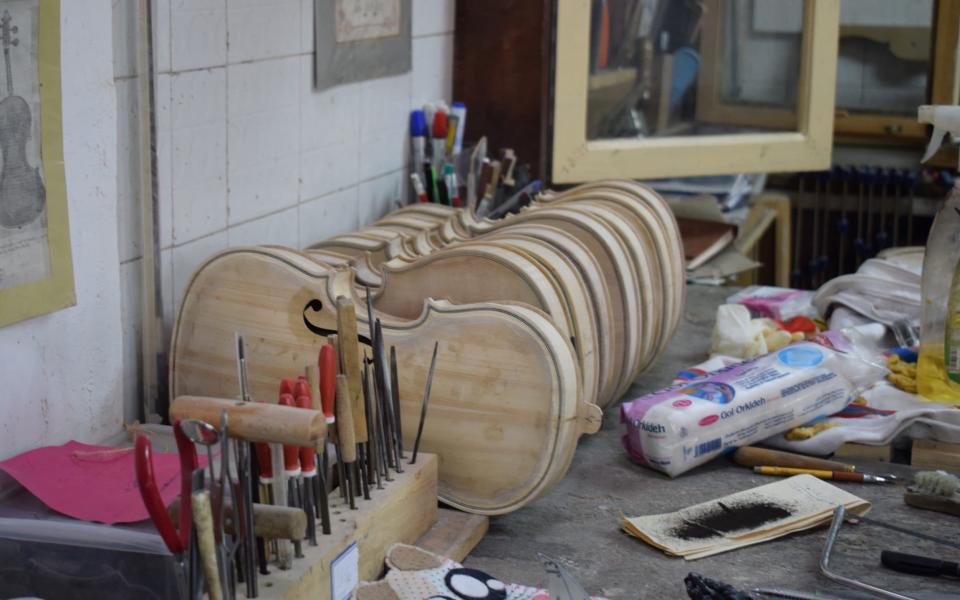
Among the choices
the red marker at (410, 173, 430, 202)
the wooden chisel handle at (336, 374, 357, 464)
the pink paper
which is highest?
the red marker at (410, 173, 430, 202)

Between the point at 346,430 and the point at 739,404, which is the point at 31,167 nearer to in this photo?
the point at 346,430

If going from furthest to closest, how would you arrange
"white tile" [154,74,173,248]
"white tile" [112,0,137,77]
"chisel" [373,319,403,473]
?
1. "white tile" [154,74,173,248]
2. "white tile" [112,0,137,77]
3. "chisel" [373,319,403,473]

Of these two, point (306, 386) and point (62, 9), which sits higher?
point (62, 9)

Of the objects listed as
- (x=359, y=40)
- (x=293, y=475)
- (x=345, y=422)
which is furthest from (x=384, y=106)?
(x=293, y=475)

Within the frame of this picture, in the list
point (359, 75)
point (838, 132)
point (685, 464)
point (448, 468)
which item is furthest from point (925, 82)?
point (448, 468)

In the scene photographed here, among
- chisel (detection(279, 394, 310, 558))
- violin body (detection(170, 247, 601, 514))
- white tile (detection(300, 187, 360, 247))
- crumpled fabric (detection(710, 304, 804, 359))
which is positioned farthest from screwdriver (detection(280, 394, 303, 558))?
crumpled fabric (detection(710, 304, 804, 359))

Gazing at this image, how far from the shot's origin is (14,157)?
4.75 feet

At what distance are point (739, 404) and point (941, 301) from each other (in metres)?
0.43

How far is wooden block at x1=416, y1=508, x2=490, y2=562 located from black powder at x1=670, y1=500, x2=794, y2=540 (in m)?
0.25

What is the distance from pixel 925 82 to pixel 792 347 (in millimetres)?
2466

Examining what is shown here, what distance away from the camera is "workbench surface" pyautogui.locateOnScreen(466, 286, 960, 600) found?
1519 millimetres

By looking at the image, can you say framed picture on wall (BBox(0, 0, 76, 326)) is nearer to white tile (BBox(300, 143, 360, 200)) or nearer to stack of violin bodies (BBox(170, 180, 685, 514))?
stack of violin bodies (BBox(170, 180, 685, 514))

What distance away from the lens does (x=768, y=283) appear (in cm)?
396

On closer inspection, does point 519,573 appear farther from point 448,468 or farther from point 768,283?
point 768,283
